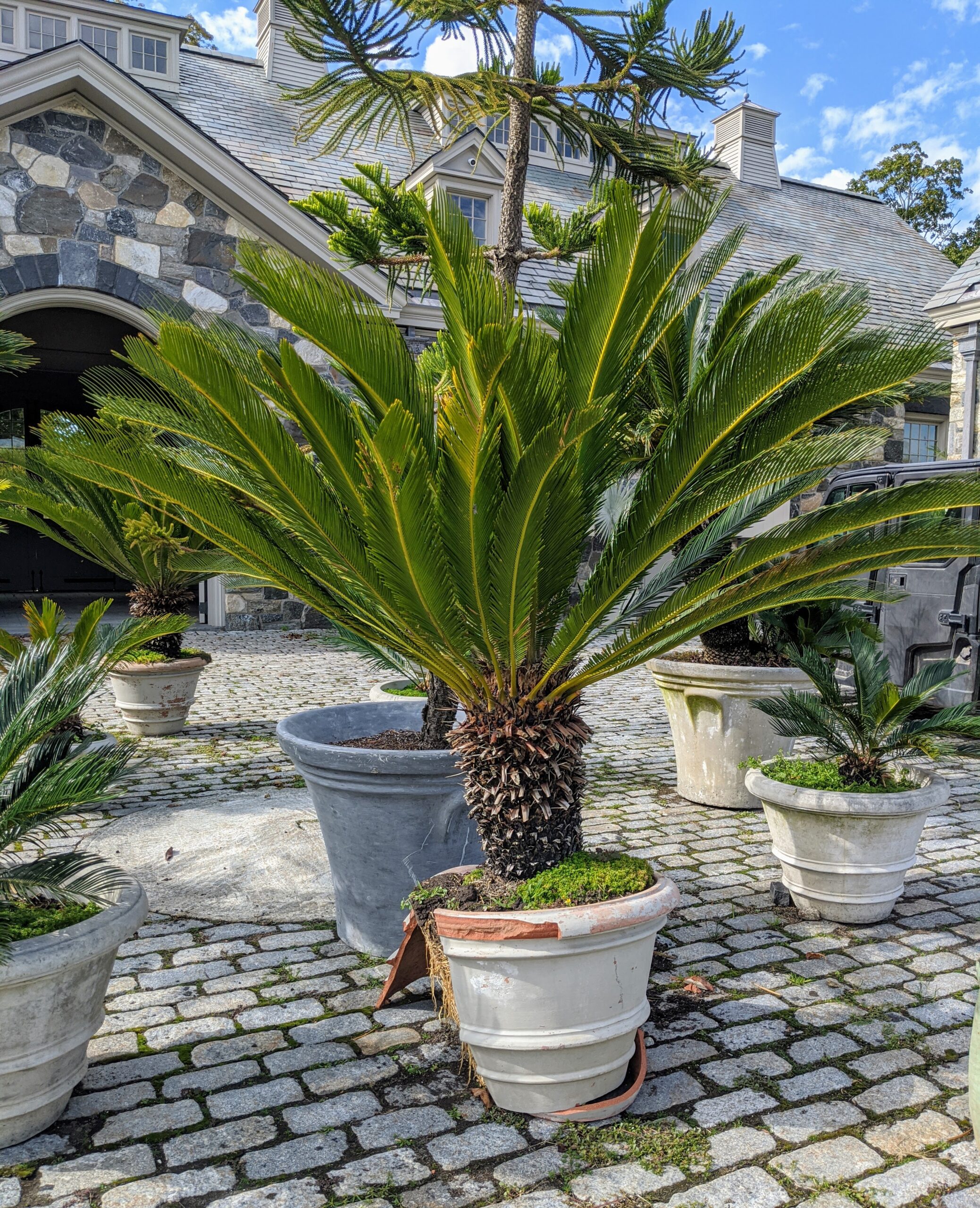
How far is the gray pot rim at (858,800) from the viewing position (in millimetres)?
3670

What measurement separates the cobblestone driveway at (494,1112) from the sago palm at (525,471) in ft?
2.48

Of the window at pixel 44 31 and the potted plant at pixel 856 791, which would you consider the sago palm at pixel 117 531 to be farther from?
the window at pixel 44 31

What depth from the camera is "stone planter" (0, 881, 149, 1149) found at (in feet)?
7.50

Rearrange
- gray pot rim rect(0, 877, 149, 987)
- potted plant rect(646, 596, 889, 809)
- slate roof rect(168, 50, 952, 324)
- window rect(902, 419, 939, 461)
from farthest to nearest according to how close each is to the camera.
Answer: window rect(902, 419, 939, 461) → slate roof rect(168, 50, 952, 324) → potted plant rect(646, 596, 889, 809) → gray pot rim rect(0, 877, 149, 987)

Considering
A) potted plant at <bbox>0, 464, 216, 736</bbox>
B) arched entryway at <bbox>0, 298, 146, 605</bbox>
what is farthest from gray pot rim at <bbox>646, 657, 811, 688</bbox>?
arched entryway at <bbox>0, 298, 146, 605</bbox>

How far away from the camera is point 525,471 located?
232cm

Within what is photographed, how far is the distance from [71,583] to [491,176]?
34.9 ft

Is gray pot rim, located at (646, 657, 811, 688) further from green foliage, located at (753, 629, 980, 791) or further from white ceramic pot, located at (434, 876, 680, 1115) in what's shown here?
white ceramic pot, located at (434, 876, 680, 1115)

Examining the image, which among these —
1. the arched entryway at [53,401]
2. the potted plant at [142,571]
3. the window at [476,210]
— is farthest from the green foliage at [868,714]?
the arched entryway at [53,401]

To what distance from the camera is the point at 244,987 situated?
3.30 metres

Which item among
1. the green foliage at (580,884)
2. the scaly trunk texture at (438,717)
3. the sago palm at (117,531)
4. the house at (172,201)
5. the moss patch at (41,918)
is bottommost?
the moss patch at (41,918)

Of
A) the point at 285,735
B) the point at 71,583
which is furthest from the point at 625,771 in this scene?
the point at 71,583

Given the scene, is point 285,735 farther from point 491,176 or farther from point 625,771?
point 491,176

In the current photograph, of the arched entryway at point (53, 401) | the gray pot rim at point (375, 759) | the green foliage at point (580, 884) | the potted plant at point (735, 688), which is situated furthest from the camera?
the arched entryway at point (53, 401)
